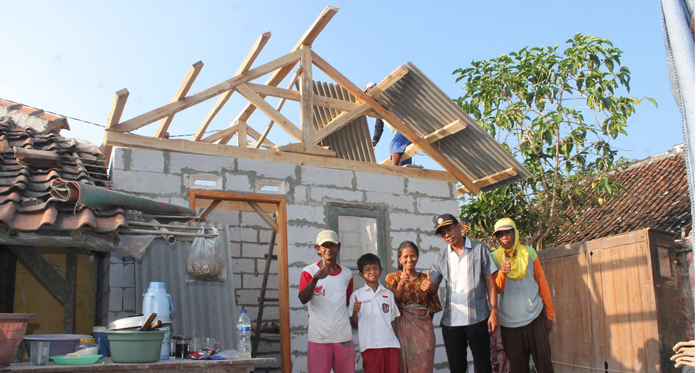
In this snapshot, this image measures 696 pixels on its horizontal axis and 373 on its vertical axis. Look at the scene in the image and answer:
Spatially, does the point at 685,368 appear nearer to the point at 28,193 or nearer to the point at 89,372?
the point at 89,372

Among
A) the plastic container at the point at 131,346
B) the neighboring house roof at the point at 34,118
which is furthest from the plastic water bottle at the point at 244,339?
the neighboring house roof at the point at 34,118

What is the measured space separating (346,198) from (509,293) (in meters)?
2.48

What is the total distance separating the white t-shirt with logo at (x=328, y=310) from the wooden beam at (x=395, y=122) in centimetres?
298

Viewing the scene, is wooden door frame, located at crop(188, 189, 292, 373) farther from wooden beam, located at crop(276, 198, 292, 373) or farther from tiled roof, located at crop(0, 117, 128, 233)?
tiled roof, located at crop(0, 117, 128, 233)

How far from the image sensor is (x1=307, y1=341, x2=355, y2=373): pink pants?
5828 mm

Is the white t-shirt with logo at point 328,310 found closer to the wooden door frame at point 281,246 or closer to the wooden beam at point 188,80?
the wooden door frame at point 281,246

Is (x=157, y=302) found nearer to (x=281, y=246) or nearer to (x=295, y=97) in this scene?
(x=281, y=246)

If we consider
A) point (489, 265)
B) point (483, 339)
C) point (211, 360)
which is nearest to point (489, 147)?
point (489, 265)

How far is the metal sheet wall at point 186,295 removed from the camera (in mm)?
6020

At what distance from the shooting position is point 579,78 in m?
10.4

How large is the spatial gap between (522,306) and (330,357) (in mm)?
1844

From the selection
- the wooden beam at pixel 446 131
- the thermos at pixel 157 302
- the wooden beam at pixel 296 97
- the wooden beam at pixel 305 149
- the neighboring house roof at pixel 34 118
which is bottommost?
the thermos at pixel 157 302

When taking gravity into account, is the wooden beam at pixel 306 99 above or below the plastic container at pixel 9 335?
above

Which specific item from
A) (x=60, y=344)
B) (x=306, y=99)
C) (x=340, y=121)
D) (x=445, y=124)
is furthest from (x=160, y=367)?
(x=445, y=124)
